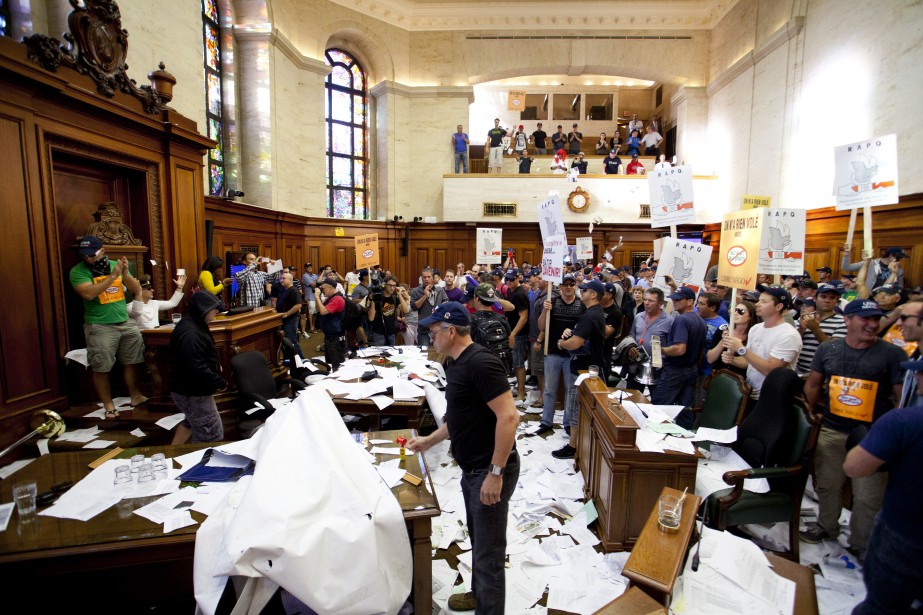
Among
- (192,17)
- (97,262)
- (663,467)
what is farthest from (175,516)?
(192,17)

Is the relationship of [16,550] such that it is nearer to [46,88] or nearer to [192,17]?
[46,88]

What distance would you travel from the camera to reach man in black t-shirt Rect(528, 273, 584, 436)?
17.0ft

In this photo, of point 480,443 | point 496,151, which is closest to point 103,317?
point 480,443

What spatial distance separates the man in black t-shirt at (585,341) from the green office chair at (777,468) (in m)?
1.72

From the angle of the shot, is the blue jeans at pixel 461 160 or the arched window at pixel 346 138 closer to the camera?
the arched window at pixel 346 138

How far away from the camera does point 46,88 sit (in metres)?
4.25

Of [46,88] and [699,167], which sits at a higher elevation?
[699,167]

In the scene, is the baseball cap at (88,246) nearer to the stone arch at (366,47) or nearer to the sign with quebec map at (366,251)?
the sign with quebec map at (366,251)

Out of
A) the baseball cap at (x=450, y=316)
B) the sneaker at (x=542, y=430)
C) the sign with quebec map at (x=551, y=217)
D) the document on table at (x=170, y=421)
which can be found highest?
the sign with quebec map at (x=551, y=217)

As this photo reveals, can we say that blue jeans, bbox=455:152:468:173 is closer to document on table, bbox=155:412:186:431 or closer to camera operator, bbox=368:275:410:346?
camera operator, bbox=368:275:410:346

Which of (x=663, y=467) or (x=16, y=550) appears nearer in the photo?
(x=16, y=550)

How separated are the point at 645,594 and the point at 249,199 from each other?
12676mm

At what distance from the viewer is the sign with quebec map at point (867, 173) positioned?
5258 mm

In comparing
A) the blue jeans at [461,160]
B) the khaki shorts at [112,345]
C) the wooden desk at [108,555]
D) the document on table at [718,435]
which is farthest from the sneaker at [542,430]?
the blue jeans at [461,160]
